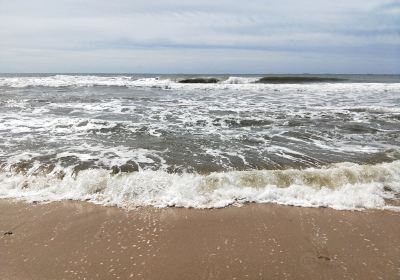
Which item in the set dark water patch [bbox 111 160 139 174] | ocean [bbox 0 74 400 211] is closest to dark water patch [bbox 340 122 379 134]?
ocean [bbox 0 74 400 211]

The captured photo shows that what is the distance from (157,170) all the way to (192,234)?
7.43ft

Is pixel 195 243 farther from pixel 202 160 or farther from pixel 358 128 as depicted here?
pixel 358 128

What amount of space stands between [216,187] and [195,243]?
164 centimetres

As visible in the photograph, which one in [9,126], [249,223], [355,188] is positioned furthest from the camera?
[9,126]

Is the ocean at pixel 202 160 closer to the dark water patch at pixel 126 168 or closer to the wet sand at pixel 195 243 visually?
the dark water patch at pixel 126 168

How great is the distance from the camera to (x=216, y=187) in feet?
18.4

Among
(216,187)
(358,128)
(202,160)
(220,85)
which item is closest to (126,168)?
(202,160)

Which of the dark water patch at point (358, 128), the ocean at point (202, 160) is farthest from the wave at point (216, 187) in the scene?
the dark water patch at point (358, 128)

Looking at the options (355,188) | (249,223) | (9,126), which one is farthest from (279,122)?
(9,126)

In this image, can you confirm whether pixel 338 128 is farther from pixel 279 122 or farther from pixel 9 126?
pixel 9 126

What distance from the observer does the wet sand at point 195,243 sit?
3.53 meters

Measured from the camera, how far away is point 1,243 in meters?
4.07

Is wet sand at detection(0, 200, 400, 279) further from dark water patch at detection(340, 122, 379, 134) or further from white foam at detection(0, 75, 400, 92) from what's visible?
white foam at detection(0, 75, 400, 92)

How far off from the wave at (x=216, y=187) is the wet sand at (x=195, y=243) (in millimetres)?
258
